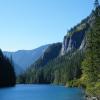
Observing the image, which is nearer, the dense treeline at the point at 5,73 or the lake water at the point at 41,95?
the lake water at the point at 41,95

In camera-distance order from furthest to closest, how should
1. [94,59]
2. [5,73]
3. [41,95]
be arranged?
[5,73]
[41,95]
[94,59]

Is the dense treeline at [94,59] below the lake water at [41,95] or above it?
above

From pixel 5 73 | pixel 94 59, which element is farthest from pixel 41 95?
pixel 5 73

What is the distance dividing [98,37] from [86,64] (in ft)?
35.4

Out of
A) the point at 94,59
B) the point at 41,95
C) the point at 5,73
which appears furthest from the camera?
the point at 5,73

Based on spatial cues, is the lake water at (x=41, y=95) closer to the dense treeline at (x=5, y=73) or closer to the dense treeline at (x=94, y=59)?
the dense treeline at (x=94, y=59)

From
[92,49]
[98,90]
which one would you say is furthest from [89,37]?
[98,90]

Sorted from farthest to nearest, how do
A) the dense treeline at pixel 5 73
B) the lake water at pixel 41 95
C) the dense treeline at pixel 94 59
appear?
the dense treeline at pixel 5 73 → the lake water at pixel 41 95 → the dense treeline at pixel 94 59

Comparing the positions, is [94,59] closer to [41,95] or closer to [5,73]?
[41,95]

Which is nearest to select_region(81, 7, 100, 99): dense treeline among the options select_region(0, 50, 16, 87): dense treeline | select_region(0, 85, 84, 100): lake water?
select_region(0, 85, 84, 100): lake water

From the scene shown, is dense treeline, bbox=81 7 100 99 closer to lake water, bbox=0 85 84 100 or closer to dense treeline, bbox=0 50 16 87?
lake water, bbox=0 85 84 100

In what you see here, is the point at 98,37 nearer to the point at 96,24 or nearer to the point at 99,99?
the point at 96,24

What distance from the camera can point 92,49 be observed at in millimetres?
68562

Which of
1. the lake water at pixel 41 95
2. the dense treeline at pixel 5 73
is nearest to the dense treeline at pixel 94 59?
the lake water at pixel 41 95
